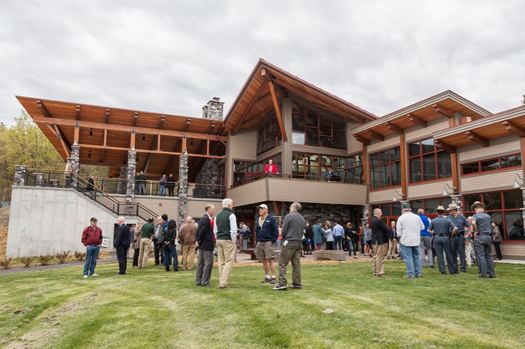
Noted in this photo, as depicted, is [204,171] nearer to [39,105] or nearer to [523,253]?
[39,105]

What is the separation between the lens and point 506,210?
1536 cm

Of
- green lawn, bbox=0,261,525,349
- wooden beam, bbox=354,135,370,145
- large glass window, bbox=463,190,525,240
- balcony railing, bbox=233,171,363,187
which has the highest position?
wooden beam, bbox=354,135,370,145

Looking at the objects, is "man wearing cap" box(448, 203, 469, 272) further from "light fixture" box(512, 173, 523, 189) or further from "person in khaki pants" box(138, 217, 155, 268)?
"person in khaki pants" box(138, 217, 155, 268)

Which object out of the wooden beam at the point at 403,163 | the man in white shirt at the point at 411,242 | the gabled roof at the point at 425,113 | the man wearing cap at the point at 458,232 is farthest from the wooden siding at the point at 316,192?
the man in white shirt at the point at 411,242

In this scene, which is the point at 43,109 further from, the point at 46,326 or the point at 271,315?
the point at 271,315

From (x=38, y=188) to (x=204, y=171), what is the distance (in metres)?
11.6

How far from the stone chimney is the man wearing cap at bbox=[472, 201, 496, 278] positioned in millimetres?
20630

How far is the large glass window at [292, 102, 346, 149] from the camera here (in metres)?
22.8

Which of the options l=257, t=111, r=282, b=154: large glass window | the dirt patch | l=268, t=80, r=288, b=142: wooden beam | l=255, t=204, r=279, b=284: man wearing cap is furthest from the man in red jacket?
l=257, t=111, r=282, b=154: large glass window

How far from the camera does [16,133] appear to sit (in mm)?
39094

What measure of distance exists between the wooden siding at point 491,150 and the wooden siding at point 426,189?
4.46 ft

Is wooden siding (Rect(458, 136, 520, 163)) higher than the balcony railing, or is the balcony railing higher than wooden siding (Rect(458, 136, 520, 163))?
wooden siding (Rect(458, 136, 520, 163))

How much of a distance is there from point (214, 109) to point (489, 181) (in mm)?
17993

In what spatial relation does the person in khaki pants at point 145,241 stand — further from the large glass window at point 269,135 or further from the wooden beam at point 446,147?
the wooden beam at point 446,147
